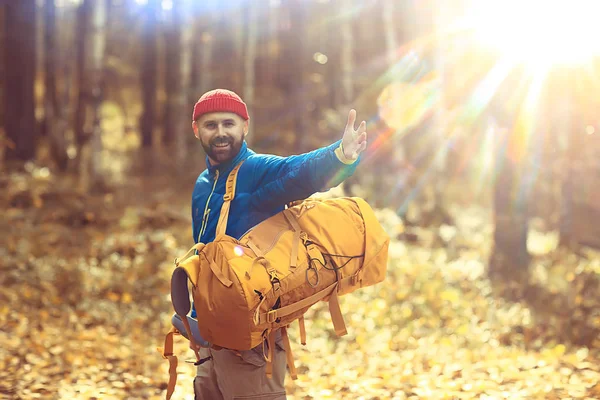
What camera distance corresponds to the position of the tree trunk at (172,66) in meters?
19.3

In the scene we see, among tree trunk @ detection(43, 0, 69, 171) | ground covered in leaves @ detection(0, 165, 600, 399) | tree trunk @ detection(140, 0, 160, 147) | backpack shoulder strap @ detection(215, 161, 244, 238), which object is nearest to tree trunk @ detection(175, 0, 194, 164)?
tree trunk @ detection(140, 0, 160, 147)

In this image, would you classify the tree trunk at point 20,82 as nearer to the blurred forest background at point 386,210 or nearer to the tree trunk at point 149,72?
the blurred forest background at point 386,210

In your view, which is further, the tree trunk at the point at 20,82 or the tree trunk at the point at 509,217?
the tree trunk at the point at 20,82

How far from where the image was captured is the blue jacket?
325 cm

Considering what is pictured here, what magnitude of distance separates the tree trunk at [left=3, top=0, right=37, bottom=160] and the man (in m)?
12.8

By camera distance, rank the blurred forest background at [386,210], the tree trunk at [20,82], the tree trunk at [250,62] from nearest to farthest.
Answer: the blurred forest background at [386,210]
the tree trunk at [20,82]
the tree trunk at [250,62]

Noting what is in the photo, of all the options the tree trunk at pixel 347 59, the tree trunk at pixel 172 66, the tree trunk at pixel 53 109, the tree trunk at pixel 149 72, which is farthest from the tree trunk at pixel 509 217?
the tree trunk at pixel 149 72

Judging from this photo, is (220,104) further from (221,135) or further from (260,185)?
(260,185)

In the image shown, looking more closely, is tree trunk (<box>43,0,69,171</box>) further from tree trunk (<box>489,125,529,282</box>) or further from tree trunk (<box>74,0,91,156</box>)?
tree trunk (<box>489,125,529,282</box>)

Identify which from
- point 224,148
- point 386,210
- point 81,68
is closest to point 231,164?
point 224,148

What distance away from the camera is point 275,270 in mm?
3201

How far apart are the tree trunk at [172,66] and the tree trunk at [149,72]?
477mm

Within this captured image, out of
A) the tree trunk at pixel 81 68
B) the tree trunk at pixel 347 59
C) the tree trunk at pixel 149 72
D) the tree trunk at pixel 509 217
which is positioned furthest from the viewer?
the tree trunk at pixel 149 72

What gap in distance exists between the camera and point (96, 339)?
25.1 feet
